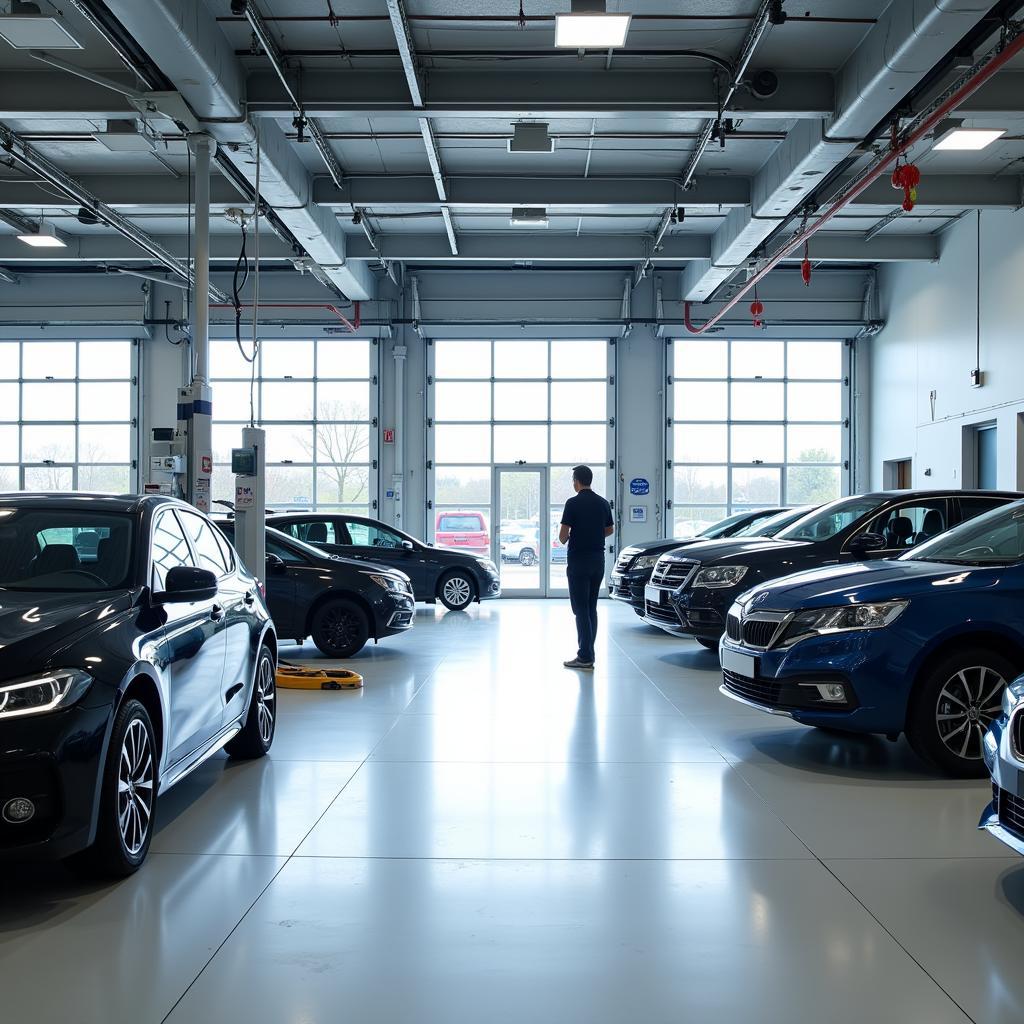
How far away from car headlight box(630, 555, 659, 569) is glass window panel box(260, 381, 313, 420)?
9.82 m

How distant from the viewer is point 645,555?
12.8 meters

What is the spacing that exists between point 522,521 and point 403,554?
19.1ft

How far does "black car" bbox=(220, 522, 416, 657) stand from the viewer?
10203 mm

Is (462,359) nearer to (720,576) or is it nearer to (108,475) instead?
(108,475)

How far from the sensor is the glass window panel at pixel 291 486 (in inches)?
806

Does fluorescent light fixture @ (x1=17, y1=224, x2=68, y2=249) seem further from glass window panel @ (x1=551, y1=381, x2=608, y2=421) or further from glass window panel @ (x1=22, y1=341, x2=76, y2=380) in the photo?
glass window panel @ (x1=551, y1=381, x2=608, y2=421)

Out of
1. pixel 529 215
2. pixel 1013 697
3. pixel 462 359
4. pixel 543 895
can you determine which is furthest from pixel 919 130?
pixel 462 359

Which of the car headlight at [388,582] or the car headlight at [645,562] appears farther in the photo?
the car headlight at [645,562]

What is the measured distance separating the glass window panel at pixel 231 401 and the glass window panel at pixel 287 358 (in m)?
0.54

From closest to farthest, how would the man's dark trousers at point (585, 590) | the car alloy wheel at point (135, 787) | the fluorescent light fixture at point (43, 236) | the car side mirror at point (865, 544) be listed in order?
1. the car alloy wheel at point (135, 787)
2. the car side mirror at point (865, 544)
3. the man's dark trousers at point (585, 590)
4. the fluorescent light fixture at point (43, 236)

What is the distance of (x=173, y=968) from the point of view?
3.09 metres

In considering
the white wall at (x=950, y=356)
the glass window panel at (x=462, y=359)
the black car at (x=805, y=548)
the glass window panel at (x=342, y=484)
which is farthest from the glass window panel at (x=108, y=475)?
the white wall at (x=950, y=356)

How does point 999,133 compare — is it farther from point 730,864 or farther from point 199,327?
point 730,864

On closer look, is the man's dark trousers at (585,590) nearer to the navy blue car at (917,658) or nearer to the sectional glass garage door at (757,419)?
the navy blue car at (917,658)
